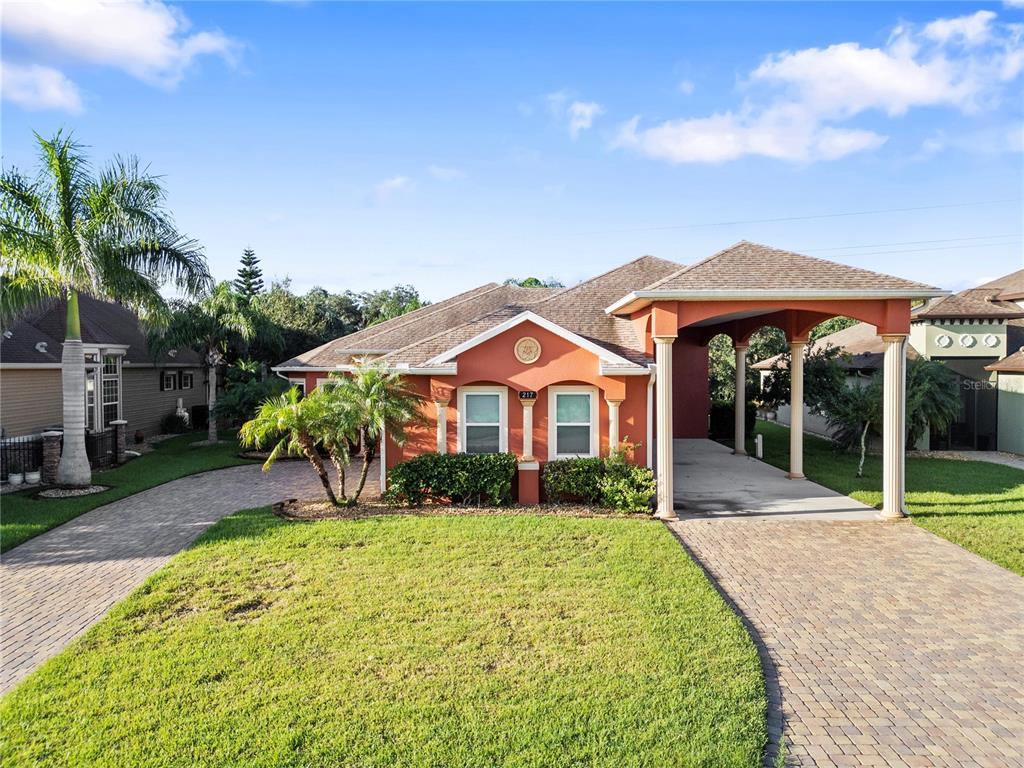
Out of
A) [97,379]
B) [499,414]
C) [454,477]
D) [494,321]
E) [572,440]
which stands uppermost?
[494,321]

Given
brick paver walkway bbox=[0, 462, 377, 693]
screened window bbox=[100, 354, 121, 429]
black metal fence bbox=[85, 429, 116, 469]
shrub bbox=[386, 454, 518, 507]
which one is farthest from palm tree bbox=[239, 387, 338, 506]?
screened window bbox=[100, 354, 121, 429]

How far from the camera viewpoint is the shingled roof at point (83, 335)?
18.7 m

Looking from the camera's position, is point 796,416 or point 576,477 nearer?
point 576,477

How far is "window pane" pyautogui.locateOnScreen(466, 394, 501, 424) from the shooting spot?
13.8 metres

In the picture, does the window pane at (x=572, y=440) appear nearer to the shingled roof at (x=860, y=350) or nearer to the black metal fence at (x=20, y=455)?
the shingled roof at (x=860, y=350)

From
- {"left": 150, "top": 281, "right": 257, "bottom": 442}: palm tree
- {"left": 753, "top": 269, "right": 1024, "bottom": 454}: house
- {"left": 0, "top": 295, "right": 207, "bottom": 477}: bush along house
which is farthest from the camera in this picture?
{"left": 150, "top": 281, "right": 257, "bottom": 442}: palm tree

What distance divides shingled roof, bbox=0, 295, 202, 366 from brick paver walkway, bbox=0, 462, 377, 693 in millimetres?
7217

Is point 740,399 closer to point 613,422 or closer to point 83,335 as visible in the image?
point 613,422

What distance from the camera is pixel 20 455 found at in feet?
52.0

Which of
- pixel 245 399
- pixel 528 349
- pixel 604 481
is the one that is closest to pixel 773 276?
pixel 528 349

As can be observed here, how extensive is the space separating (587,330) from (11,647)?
41.8ft

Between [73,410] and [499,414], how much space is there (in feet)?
34.9

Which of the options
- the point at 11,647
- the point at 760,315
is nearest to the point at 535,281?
the point at 760,315

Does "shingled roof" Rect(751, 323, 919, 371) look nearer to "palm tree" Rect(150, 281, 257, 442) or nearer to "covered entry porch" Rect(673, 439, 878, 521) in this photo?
"covered entry porch" Rect(673, 439, 878, 521)
